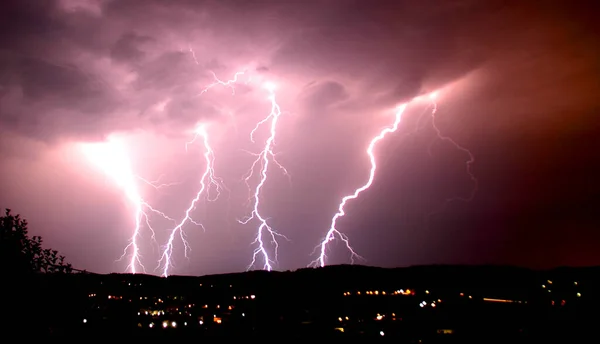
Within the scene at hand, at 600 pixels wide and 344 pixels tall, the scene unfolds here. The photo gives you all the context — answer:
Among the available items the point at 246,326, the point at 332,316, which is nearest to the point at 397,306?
the point at 332,316

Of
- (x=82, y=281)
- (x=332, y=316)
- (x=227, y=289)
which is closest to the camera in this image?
(x=82, y=281)

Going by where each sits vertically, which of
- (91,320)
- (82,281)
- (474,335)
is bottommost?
(474,335)

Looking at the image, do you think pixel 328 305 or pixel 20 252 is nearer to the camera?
pixel 20 252

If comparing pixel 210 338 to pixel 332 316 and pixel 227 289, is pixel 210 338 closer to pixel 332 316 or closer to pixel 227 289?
pixel 332 316

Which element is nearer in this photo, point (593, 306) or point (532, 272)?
point (593, 306)

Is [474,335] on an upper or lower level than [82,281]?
lower

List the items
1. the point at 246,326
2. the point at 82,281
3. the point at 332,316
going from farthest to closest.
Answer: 1. the point at 332,316
2. the point at 246,326
3. the point at 82,281
